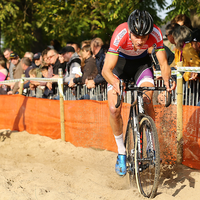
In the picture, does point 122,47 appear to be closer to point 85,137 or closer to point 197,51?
point 197,51

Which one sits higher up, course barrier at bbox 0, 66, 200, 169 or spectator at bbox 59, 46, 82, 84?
spectator at bbox 59, 46, 82, 84

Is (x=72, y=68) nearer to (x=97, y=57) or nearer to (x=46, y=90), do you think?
(x=97, y=57)

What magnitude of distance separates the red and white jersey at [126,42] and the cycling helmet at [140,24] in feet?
0.88

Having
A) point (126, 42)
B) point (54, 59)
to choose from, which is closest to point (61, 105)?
point (54, 59)

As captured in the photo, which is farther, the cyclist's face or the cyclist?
the cyclist's face

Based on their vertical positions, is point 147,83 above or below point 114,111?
above

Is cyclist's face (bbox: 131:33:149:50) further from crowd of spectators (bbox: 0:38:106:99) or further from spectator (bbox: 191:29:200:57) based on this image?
crowd of spectators (bbox: 0:38:106:99)

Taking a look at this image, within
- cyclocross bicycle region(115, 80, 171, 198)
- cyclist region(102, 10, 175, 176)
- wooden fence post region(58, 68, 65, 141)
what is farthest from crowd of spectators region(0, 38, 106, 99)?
cyclocross bicycle region(115, 80, 171, 198)

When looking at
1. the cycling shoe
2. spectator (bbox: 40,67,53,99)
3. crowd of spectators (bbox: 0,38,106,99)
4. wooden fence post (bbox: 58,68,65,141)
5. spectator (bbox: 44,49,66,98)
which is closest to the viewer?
the cycling shoe

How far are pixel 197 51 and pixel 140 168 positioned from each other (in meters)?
2.87

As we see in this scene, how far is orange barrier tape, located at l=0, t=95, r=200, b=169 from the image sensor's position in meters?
5.34

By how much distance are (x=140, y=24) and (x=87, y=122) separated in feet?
12.7

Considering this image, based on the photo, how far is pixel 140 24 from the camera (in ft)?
12.8

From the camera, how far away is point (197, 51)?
5.80 metres
